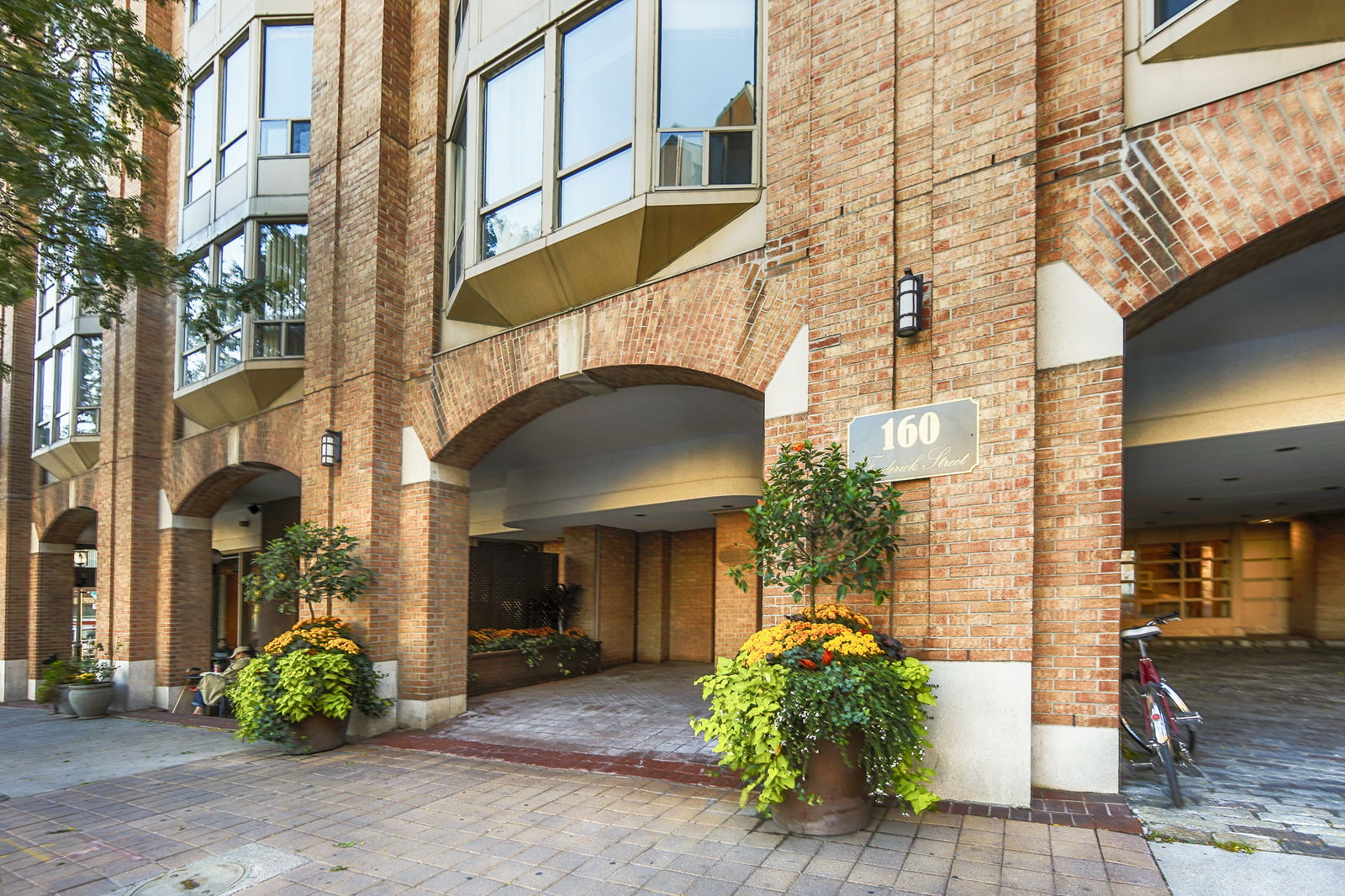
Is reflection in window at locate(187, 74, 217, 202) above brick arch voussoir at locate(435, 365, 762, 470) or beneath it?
above

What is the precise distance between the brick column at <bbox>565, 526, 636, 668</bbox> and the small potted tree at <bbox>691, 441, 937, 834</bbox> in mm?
8103

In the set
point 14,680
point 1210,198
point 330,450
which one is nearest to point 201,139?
point 330,450

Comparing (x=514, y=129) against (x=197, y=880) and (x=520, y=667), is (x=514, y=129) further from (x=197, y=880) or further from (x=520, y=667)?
(x=520, y=667)

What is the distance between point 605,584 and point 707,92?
344 inches

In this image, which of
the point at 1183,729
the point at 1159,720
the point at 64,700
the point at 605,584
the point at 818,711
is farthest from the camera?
the point at 605,584

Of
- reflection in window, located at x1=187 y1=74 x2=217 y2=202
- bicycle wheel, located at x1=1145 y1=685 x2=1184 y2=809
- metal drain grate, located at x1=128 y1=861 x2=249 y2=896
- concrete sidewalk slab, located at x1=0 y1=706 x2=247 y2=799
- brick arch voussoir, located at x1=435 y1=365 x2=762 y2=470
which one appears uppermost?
reflection in window, located at x1=187 y1=74 x2=217 y2=202

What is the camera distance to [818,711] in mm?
3814

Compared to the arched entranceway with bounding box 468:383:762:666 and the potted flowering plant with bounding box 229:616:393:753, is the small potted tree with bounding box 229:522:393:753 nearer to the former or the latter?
the potted flowering plant with bounding box 229:616:393:753

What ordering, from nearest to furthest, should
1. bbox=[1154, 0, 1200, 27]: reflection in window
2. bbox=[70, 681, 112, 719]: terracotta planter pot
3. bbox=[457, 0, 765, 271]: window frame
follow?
bbox=[1154, 0, 1200, 27]: reflection in window, bbox=[457, 0, 765, 271]: window frame, bbox=[70, 681, 112, 719]: terracotta planter pot

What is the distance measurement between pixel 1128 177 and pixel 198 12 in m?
14.5

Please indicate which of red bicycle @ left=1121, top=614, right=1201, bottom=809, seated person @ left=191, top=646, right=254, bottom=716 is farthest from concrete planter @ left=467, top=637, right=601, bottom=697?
red bicycle @ left=1121, top=614, right=1201, bottom=809

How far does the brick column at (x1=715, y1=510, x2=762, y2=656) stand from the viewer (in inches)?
425

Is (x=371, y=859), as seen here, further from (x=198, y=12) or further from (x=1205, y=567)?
(x=1205, y=567)

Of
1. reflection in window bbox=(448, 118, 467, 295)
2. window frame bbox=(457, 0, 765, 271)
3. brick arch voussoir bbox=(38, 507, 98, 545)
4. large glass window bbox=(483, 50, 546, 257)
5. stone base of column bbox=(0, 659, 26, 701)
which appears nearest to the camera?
window frame bbox=(457, 0, 765, 271)
